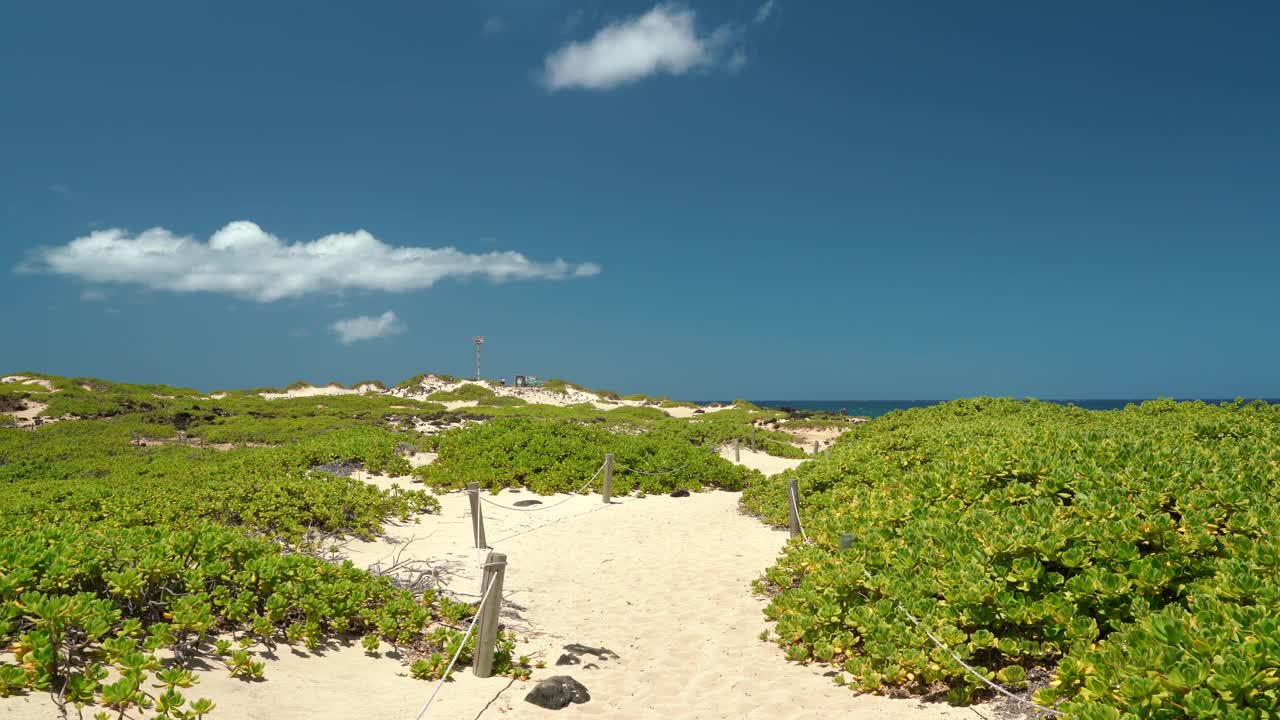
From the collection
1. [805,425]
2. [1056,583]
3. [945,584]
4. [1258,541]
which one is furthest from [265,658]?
[805,425]

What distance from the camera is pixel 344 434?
1869cm

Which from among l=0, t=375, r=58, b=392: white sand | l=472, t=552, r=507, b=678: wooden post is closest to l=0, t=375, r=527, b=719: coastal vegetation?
l=472, t=552, r=507, b=678: wooden post

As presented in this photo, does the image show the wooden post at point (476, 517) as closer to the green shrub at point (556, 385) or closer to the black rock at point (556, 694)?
the black rock at point (556, 694)

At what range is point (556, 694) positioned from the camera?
19.4 ft

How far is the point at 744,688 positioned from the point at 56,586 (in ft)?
18.1

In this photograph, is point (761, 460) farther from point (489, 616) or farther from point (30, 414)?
point (30, 414)

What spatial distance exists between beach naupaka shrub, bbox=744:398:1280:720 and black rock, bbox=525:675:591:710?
7.01 feet

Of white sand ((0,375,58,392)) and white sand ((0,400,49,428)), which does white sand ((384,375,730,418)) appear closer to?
white sand ((0,375,58,392))

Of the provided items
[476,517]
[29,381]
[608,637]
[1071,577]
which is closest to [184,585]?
[608,637]

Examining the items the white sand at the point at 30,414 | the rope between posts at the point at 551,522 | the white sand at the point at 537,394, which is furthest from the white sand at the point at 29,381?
Answer: the rope between posts at the point at 551,522

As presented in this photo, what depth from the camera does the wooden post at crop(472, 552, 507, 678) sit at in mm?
6113

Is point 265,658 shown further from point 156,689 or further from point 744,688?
point 744,688

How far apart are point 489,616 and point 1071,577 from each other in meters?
4.78


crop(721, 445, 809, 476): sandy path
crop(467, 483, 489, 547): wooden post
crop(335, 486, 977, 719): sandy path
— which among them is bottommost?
crop(335, 486, 977, 719): sandy path
